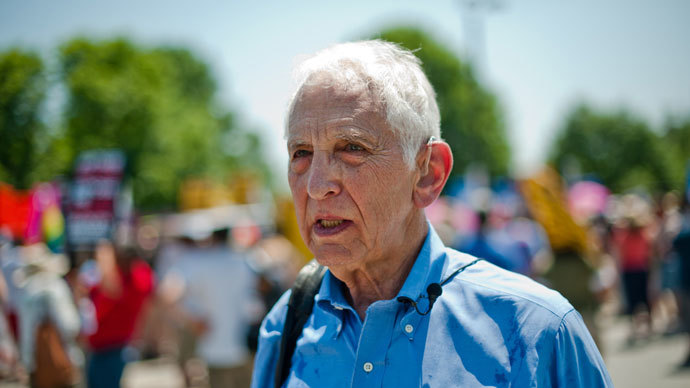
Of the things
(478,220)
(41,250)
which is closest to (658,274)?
(478,220)

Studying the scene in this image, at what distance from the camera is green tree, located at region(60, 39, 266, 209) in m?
30.1

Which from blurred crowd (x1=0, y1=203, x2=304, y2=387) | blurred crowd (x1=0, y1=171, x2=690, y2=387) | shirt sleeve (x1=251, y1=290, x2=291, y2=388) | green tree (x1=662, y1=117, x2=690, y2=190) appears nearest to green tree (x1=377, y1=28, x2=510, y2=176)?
green tree (x1=662, y1=117, x2=690, y2=190)

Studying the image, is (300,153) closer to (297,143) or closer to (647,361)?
(297,143)

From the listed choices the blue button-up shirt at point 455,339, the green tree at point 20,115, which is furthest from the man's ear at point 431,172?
the green tree at point 20,115

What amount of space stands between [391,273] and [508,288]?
1.25 feet

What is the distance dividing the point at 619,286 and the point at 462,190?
15.0 feet

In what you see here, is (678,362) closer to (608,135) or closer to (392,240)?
(392,240)

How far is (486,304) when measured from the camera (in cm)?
153

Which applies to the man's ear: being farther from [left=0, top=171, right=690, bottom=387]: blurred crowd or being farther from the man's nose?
[left=0, top=171, right=690, bottom=387]: blurred crowd

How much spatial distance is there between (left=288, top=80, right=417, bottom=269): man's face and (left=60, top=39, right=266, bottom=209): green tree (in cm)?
2773

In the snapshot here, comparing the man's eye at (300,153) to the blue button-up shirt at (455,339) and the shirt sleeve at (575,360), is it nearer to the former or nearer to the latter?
the blue button-up shirt at (455,339)

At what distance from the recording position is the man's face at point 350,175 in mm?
1609

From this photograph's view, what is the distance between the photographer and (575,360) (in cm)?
139

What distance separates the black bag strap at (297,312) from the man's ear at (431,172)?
1.56ft
